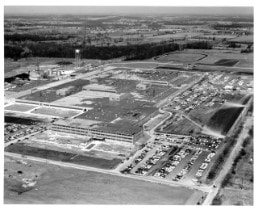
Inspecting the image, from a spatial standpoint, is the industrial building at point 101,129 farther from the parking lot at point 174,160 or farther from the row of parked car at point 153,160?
the row of parked car at point 153,160

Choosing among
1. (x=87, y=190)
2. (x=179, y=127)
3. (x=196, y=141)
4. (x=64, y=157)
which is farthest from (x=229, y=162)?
(x=64, y=157)

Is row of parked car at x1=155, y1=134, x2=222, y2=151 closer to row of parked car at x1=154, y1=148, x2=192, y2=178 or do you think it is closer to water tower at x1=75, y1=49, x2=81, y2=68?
row of parked car at x1=154, y1=148, x2=192, y2=178

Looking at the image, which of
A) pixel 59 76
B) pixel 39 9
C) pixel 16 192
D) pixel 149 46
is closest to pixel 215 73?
pixel 149 46

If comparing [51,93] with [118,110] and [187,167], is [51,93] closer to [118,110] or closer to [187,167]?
[118,110]

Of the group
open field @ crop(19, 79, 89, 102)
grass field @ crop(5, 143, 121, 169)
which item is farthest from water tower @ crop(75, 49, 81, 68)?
grass field @ crop(5, 143, 121, 169)

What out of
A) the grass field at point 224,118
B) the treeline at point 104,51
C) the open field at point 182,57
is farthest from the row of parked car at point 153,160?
the treeline at point 104,51

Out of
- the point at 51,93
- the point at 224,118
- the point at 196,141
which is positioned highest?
the point at 51,93
